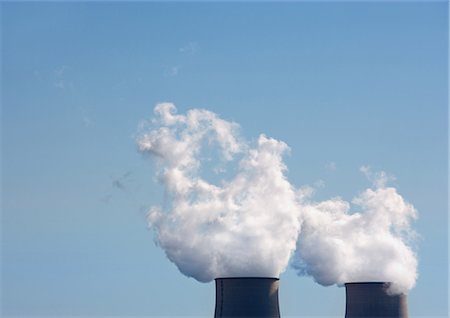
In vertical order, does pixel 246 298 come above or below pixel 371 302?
below

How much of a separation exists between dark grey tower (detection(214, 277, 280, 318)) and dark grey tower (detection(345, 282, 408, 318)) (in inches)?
147

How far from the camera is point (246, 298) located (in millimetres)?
53250

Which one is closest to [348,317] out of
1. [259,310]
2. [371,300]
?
[371,300]

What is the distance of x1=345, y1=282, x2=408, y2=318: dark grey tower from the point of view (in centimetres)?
5572

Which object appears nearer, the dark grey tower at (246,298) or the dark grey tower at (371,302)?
the dark grey tower at (246,298)

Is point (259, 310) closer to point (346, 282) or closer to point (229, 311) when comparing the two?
point (229, 311)

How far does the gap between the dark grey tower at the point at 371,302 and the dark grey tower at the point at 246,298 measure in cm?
374

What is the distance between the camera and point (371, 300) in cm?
5584

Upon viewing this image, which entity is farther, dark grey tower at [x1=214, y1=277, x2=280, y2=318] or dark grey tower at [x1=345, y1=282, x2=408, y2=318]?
dark grey tower at [x1=345, y1=282, x2=408, y2=318]

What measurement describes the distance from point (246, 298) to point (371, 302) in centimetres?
552

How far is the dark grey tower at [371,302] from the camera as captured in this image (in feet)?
183

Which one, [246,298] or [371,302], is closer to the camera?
[246,298]

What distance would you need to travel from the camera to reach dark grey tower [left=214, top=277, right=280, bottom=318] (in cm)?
5322

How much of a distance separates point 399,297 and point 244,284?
7.30 m
